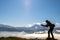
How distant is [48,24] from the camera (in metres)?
16.4

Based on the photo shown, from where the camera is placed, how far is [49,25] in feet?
54.2

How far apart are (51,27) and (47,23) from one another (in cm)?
84

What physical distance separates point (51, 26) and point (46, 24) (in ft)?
2.40

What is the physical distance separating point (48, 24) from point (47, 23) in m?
0.19

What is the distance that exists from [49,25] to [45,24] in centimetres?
51

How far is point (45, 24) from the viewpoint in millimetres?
16516

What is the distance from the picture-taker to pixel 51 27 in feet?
54.7

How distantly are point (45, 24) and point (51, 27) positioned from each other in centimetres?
88

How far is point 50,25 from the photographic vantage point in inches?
651

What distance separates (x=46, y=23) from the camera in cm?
1652

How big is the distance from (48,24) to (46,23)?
0.30m

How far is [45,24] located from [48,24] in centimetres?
39

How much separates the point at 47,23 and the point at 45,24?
0.33m
